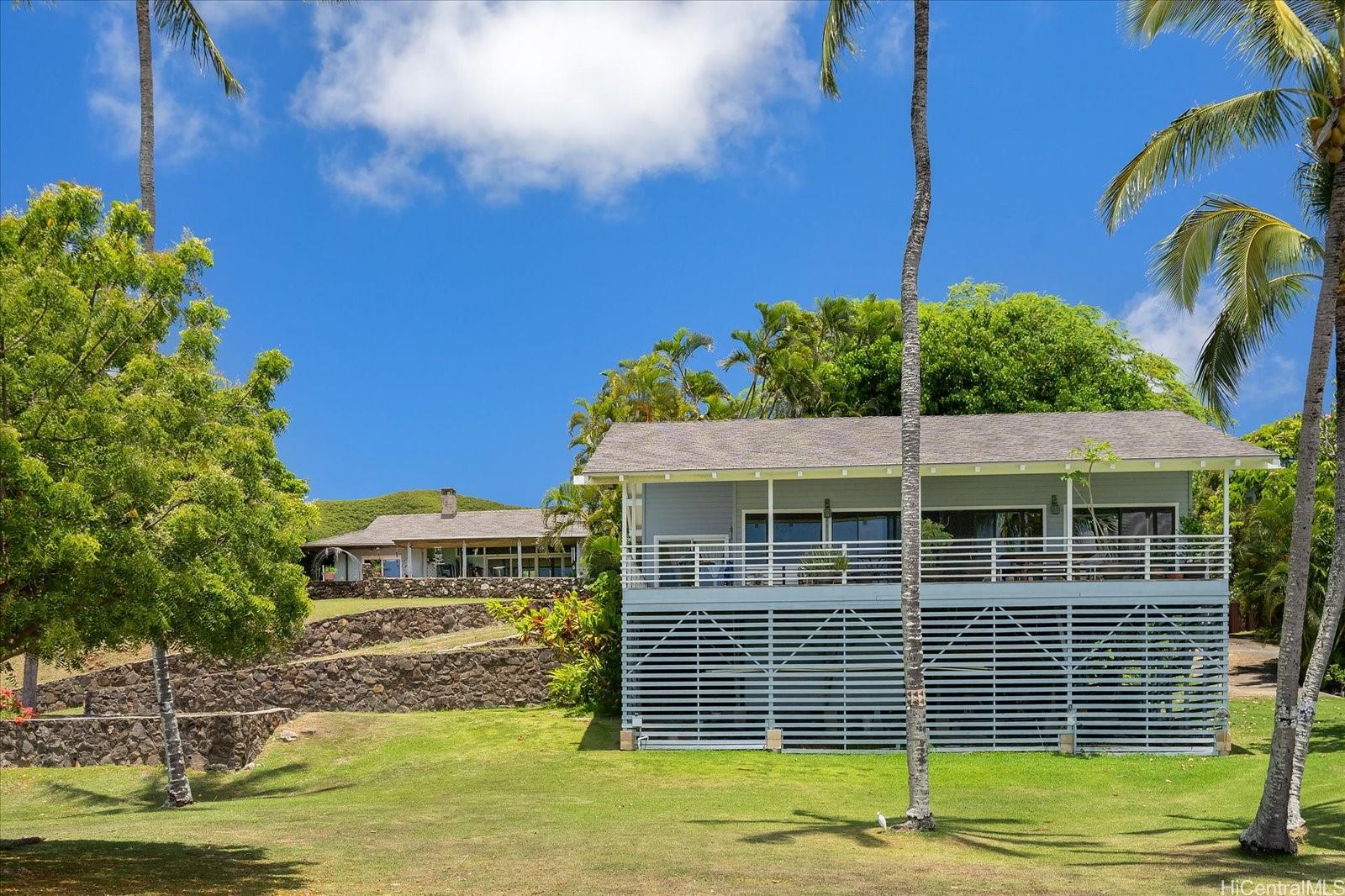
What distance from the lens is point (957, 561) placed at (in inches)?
948

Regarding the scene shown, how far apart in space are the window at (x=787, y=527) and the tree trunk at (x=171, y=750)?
11993 millimetres

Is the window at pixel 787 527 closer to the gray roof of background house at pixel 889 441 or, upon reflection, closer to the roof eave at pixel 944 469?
the gray roof of background house at pixel 889 441

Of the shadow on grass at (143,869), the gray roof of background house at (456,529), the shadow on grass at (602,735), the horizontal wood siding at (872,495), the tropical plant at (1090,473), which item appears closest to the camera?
the shadow on grass at (143,869)

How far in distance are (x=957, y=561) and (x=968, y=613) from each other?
0.99 m

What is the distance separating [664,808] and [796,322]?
33.4m

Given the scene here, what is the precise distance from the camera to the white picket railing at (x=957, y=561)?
23.7 meters

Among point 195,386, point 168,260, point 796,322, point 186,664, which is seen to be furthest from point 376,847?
point 796,322

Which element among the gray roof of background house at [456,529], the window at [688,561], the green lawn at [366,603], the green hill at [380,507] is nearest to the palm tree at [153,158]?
the window at [688,561]

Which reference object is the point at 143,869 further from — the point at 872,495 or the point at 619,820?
the point at 872,495

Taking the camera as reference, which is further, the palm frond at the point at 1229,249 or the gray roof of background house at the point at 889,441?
the gray roof of background house at the point at 889,441

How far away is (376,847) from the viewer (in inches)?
587

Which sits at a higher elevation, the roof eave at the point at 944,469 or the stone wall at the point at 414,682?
the roof eave at the point at 944,469

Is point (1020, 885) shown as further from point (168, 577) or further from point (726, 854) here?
point (168, 577)

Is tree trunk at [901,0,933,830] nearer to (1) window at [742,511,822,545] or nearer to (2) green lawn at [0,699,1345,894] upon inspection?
(2) green lawn at [0,699,1345,894]
